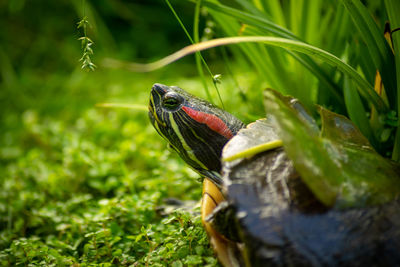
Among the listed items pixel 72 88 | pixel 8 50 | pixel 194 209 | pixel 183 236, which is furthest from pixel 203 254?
pixel 8 50

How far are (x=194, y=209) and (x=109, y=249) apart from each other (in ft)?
1.01

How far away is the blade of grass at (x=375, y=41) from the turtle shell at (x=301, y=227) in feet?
1.59

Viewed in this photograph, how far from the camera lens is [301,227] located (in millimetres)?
722

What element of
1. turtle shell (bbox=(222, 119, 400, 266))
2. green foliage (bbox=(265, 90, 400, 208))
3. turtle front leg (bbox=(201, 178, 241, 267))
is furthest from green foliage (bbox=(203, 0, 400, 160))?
turtle front leg (bbox=(201, 178, 241, 267))

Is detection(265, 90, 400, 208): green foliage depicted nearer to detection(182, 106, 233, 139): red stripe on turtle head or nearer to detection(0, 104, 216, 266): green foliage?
detection(182, 106, 233, 139): red stripe on turtle head

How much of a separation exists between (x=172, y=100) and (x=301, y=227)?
562 millimetres

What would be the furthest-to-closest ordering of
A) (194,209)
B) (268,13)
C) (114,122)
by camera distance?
(114,122) → (268,13) → (194,209)

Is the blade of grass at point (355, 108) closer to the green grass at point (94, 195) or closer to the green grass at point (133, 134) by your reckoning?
the green grass at point (133, 134)

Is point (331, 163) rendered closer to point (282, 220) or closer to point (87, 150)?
point (282, 220)

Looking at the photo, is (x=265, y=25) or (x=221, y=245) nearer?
(x=221, y=245)

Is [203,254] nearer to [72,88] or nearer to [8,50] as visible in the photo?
[72,88]

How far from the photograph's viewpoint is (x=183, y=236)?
3.51 ft

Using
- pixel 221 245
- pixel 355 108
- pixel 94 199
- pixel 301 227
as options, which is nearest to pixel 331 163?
pixel 301 227

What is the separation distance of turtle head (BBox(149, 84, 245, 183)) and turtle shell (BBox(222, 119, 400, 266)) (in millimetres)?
308
